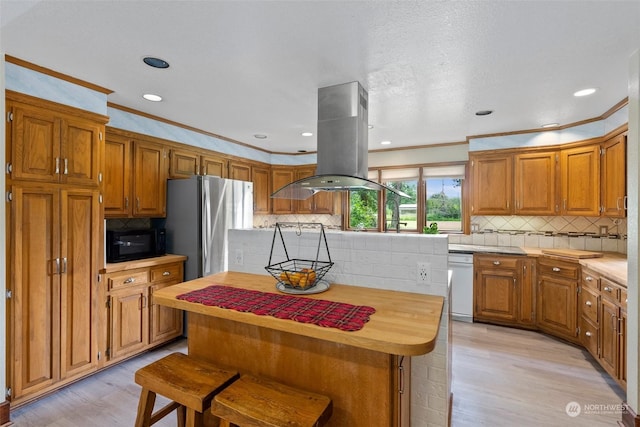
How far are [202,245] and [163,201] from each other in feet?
2.36

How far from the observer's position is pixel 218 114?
10.6ft

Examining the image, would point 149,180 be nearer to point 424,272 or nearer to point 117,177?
point 117,177

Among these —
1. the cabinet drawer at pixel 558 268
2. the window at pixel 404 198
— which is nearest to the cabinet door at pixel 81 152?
the window at pixel 404 198

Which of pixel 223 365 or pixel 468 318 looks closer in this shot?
pixel 223 365

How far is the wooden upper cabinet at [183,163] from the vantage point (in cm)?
355

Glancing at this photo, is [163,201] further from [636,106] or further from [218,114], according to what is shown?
[636,106]

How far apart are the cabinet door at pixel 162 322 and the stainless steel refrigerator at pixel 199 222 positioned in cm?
38

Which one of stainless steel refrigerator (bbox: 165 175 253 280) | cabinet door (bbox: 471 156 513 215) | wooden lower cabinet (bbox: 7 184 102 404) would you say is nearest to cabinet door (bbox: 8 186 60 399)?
wooden lower cabinet (bbox: 7 184 102 404)

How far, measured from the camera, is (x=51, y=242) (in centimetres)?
226

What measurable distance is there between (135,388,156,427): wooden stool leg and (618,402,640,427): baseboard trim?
2.91 meters

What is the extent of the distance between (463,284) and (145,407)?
3554 millimetres

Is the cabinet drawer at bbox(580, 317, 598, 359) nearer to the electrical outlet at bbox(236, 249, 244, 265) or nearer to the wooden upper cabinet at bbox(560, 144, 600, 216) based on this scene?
the wooden upper cabinet at bbox(560, 144, 600, 216)

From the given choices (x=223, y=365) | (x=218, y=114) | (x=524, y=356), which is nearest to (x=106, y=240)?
(x=218, y=114)

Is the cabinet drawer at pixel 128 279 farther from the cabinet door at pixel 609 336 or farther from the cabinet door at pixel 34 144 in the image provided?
the cabinet door at pixel 609 336
